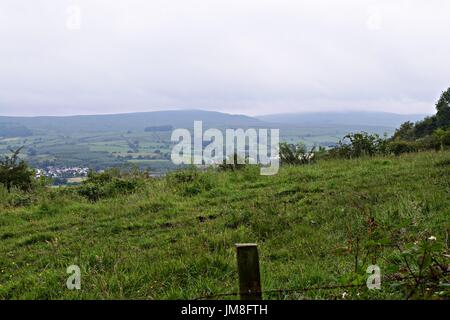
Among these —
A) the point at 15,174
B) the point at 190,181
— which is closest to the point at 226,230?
the point at 190,181

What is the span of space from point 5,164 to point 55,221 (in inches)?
243

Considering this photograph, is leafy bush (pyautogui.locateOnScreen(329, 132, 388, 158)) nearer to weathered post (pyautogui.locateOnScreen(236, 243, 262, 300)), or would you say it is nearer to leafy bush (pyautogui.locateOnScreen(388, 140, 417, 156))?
leafy bush (pyautogui.locateOnScreen(388, 140, 417, 156))

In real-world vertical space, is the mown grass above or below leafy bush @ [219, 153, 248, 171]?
below

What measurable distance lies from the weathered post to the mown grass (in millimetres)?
1046

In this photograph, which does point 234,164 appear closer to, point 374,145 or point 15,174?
point 374,145

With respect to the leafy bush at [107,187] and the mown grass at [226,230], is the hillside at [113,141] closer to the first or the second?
the leafy bush at [107,187]

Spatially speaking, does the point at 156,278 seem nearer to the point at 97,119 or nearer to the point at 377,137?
the point at 377,137

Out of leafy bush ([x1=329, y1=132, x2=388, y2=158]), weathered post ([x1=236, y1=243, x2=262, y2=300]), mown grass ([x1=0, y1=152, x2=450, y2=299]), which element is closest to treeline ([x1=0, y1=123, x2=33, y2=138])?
leafy bush ([x1=329, y1=132, x2=388, y2=158])

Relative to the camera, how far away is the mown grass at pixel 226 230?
5055 mm

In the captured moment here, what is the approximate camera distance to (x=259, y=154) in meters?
15.0

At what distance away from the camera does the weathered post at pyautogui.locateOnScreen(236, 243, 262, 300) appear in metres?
3.18

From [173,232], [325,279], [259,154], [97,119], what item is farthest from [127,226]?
[97,119]
